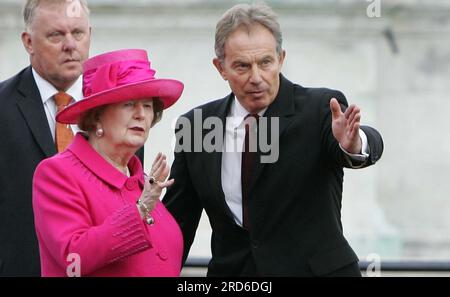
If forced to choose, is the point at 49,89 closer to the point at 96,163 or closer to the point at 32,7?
the point at 32,7

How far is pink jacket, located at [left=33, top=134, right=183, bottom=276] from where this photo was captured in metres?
3.02

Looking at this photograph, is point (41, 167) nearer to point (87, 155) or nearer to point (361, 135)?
point (87, 155)

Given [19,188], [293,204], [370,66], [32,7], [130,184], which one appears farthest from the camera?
[370,66]

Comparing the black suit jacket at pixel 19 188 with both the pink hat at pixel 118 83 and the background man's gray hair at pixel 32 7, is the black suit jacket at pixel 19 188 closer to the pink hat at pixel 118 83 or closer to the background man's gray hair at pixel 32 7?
the background man's gray hair at pixel 32 7

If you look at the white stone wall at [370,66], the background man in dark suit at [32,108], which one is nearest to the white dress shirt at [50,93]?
the background man in dark suit at [32,108]

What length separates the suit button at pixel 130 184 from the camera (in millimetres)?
3258

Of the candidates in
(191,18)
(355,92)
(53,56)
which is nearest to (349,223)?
(355,92)

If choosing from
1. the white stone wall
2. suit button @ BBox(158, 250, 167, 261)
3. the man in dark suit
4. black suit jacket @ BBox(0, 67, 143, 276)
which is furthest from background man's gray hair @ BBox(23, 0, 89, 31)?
the white stone wall

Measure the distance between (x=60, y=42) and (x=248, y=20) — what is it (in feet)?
2.36

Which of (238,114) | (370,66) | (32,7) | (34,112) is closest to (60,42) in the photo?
(32,7)

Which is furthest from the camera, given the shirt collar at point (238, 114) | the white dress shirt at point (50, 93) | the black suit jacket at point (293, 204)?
the white dress shirt at point (50, 93)

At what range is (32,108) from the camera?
12.6 feet

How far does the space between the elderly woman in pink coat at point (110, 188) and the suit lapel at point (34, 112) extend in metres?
0.48

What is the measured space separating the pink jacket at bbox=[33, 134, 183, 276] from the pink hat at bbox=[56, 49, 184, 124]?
0.11 metres
